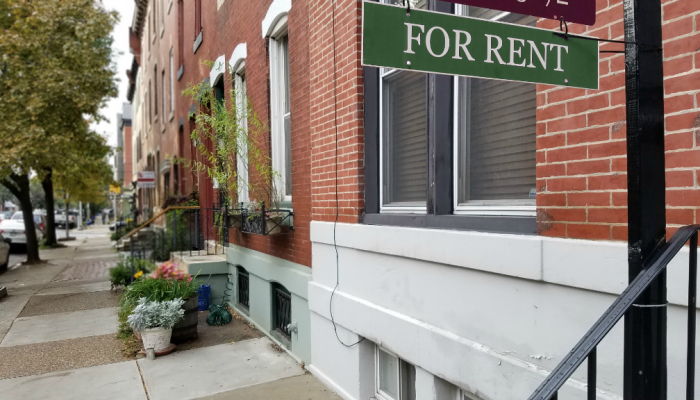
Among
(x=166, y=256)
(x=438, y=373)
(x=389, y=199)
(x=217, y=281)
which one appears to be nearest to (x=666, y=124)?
(x=438, y=373)

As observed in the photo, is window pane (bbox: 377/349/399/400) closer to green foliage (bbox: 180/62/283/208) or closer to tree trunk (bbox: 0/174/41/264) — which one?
green foliage (bbox: 180/62/283/208)

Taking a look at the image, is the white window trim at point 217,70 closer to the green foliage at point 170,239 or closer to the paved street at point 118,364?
the green foliage at point 170,239

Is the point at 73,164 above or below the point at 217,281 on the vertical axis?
above

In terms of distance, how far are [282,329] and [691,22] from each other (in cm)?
541

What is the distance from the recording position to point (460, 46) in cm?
189

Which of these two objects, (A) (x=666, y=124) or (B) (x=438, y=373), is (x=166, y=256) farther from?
(A) (x=666, y=124)

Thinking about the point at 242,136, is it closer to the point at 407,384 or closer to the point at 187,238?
the point at 407,384

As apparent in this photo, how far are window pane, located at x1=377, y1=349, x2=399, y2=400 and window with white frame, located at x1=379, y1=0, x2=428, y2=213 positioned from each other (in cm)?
121

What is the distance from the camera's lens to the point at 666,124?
216cm

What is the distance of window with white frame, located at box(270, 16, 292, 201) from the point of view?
259 inches

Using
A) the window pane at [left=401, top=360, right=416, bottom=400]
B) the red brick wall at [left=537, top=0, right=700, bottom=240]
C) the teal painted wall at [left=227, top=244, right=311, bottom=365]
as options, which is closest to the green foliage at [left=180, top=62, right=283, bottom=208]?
the teal painted wall at [left=227, top=244, right=311, bottom=365]

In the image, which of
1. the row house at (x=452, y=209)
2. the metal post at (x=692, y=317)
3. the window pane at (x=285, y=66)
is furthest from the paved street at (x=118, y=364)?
the metal post at (x=692, y=317)

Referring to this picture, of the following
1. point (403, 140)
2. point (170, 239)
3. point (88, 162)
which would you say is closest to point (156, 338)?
point (403, 140)

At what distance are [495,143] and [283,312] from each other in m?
4.02
